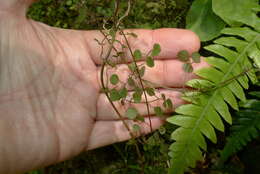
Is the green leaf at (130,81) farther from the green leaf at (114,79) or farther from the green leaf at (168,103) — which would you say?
the green leaf at (168,103)

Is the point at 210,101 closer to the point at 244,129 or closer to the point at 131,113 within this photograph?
the point at 244,129

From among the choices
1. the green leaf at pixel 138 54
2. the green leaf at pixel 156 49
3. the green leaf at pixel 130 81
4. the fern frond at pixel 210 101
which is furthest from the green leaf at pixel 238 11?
the green leaf at pixel 130 81

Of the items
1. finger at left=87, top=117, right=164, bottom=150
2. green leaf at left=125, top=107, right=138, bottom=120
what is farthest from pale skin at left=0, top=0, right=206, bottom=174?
green leaf at left=125, top=107, right=138, bottom=120

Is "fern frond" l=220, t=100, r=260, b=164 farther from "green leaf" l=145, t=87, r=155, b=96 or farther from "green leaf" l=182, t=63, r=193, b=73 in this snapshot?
"green leaf" l=145, t=87, r=155, b=96

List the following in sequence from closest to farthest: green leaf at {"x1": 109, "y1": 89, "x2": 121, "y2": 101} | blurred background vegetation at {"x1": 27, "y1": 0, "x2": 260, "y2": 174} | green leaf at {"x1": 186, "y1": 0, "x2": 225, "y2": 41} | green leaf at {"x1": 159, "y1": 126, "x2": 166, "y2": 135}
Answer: green leaf at {"x1": 109, "y1": 89, "x2": 121, "y2": 101}, green leaf at {"x1": 159, "y1": 126, "x2": 166, "y2": 135}, green leaf at {"x1": 186, "y1": 0, "x2": 225, "y2": 41}, blurred background vegetation at {"x1": 27, "y1": 0, "x2": 260, "y2": 174}

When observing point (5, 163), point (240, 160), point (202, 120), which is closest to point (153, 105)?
point (202, 120)

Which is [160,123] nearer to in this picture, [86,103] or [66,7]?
[86,103]

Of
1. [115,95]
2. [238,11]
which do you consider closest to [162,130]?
[115,95]
